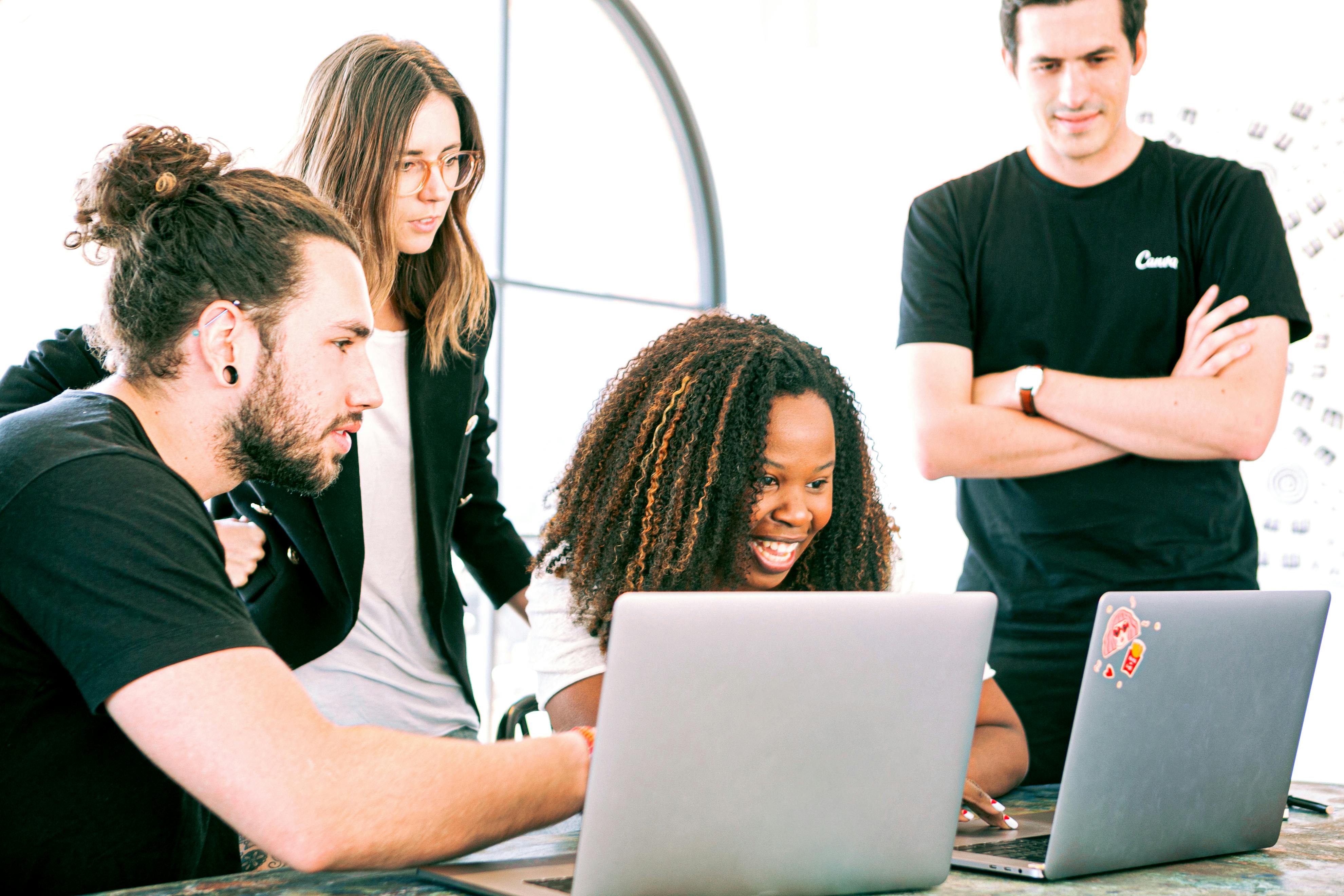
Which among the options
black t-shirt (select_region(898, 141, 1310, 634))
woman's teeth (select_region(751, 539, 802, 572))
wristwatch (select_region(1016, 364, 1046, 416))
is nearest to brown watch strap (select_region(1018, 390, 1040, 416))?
wristwatch (select_region(1016, 364, 1046, 416))

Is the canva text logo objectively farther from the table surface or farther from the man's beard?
the man's beard

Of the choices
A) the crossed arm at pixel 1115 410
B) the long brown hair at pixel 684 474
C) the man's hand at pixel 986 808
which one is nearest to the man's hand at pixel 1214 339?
the crossed arm at pixel 1115 410

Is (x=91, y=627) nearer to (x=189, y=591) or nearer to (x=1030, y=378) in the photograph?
(x=189, y=591)

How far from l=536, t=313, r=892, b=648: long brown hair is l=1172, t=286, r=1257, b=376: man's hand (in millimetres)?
530

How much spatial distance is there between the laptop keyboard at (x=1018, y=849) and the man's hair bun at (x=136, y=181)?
1011 mm

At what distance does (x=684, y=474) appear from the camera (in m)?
1.53

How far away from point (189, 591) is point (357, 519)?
662 millimetres

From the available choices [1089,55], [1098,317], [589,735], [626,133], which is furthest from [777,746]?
[626,133]

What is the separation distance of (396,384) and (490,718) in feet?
8.10

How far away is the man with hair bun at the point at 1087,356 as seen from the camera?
5.61ft

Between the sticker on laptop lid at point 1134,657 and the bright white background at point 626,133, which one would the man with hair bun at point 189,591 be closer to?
the sticker on laptop lid at point 1134,657

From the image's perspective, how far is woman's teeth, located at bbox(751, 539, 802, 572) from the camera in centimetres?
157

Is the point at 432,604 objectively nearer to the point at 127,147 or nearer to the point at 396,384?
the point at 396,384

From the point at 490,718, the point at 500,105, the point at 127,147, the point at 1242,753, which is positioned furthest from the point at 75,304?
the point at 1242,753
